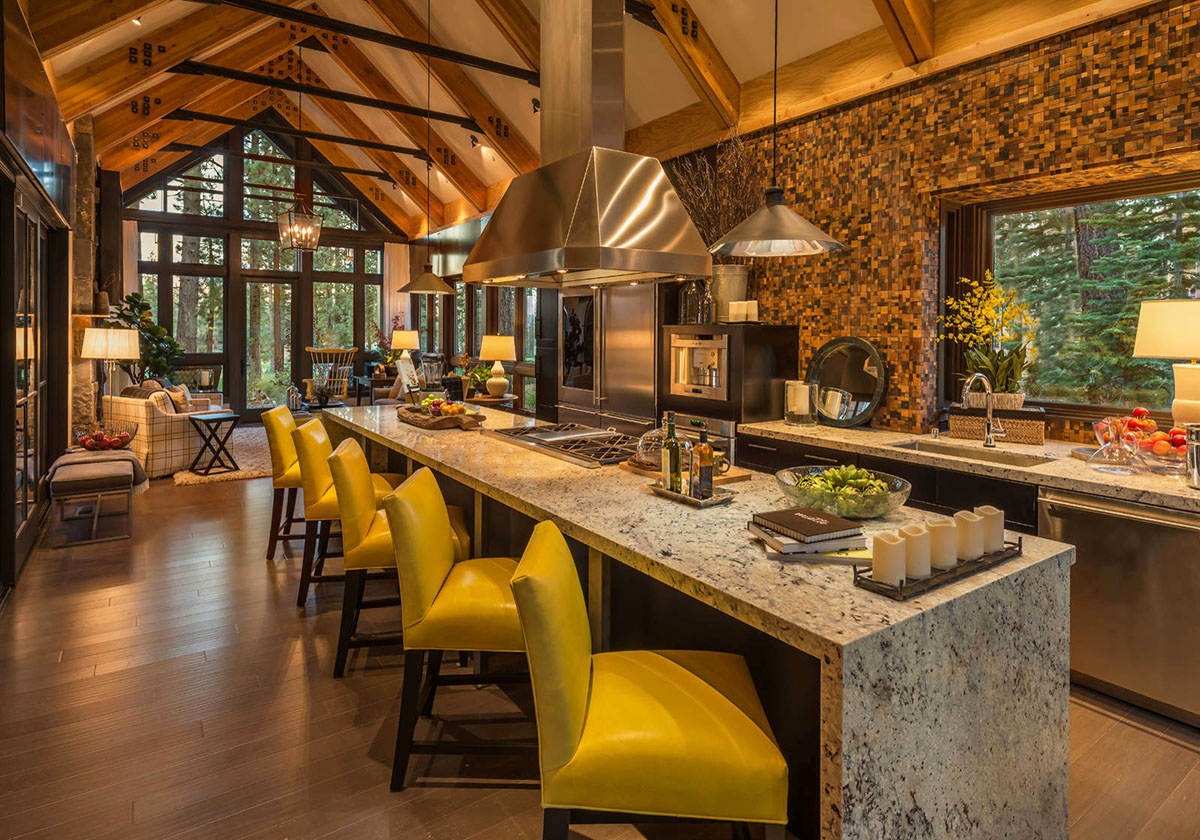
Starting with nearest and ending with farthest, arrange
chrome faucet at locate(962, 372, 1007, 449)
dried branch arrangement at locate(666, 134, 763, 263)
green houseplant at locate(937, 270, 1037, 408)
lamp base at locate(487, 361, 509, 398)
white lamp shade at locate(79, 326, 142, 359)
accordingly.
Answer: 1. chrome faucet at locate(962, 372, 1007, 449)
2. green houseplant at locate(937, 270, 1037, 408)
3. dried branch arrangement at locate(666, 134, 763, 263)
4. white lamp shade at locate(79, 326, 142, 359)
5. lamp base at locate(487, 361, 509, 398)

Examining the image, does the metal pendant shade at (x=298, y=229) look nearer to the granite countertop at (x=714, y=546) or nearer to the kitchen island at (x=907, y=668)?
the granite countertop at (x=714, y=546)

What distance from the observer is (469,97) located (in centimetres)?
773

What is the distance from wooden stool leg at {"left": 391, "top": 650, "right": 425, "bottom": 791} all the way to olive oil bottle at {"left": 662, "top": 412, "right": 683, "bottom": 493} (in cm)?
94

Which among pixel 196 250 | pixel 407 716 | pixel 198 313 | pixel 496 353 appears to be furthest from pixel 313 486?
pixel 196 250

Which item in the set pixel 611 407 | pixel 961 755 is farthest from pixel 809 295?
pixel 961 755

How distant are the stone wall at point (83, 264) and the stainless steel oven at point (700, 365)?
585 cm

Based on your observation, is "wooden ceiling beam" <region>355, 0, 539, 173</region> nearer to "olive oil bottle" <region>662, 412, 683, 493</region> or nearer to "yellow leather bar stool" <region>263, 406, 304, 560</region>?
"yellow leather bar stool" <region>263, 406, 304, 560</region>

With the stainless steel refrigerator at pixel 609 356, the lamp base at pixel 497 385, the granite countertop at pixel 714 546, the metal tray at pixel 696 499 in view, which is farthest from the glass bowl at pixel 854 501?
the lamp base at pixel 497 385

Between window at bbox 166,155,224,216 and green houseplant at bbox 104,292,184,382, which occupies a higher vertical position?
window at bbox 166,155,224,216

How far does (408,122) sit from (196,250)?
12.7 feet

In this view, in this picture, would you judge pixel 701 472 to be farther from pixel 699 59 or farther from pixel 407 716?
pixel 699 59

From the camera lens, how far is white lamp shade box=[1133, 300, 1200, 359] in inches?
109

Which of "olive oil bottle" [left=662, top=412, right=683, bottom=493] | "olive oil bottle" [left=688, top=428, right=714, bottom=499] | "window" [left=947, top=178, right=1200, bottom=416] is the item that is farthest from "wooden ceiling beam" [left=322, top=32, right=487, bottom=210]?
"olive oil bottle" [left=688, top=428, right=714, bottom=499]

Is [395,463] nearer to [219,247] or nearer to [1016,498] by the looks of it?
[1016,498]
